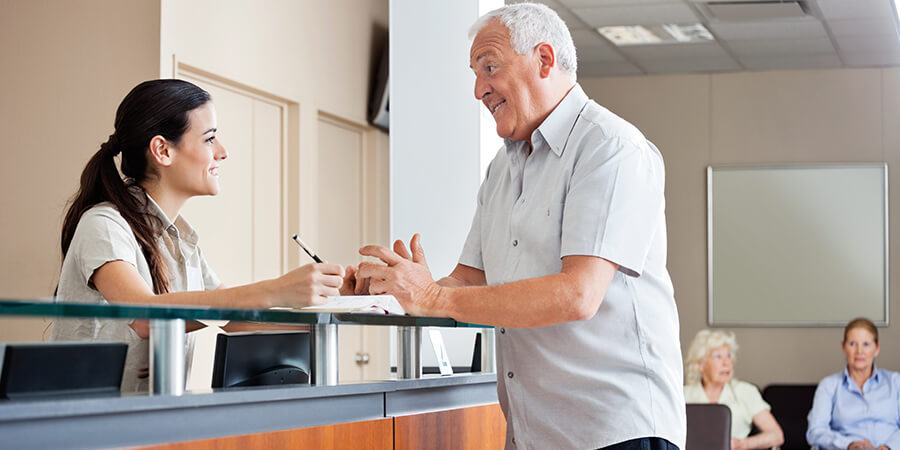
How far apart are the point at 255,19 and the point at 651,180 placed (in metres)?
3.31

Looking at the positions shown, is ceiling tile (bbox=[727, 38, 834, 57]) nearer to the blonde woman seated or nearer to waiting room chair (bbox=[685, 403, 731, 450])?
the blonde woman seated

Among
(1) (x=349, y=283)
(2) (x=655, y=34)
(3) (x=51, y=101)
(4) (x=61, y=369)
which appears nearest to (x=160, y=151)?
(1) (x=349, y=283)

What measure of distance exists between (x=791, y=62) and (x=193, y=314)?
280 inches

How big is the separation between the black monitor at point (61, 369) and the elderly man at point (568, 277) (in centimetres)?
53

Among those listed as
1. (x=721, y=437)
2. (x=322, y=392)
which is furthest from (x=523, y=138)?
(x=721, y=437)

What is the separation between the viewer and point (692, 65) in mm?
7746

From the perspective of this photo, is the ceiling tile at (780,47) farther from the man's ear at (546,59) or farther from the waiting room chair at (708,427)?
the man's ear at (546,59)

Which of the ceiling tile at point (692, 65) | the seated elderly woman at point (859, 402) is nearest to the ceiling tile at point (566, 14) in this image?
the ceiling tile at point (692, 65)

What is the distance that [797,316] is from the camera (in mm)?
7570

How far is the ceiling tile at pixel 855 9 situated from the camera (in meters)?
6.04

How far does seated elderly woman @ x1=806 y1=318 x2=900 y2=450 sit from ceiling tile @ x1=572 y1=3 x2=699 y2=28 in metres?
2.28

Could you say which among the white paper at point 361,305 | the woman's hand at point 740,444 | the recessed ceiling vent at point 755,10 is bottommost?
the woman's hand at point 740,444

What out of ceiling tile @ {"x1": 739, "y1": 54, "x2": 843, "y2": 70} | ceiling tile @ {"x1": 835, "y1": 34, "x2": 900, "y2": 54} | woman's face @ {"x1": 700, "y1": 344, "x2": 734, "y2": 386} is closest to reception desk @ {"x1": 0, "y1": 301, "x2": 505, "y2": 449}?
woman's face @ {"x1": 700, "y1": 344, "x2": 734, "y2": 386}

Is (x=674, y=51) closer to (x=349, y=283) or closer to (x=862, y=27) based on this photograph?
(x=862, y=27)
